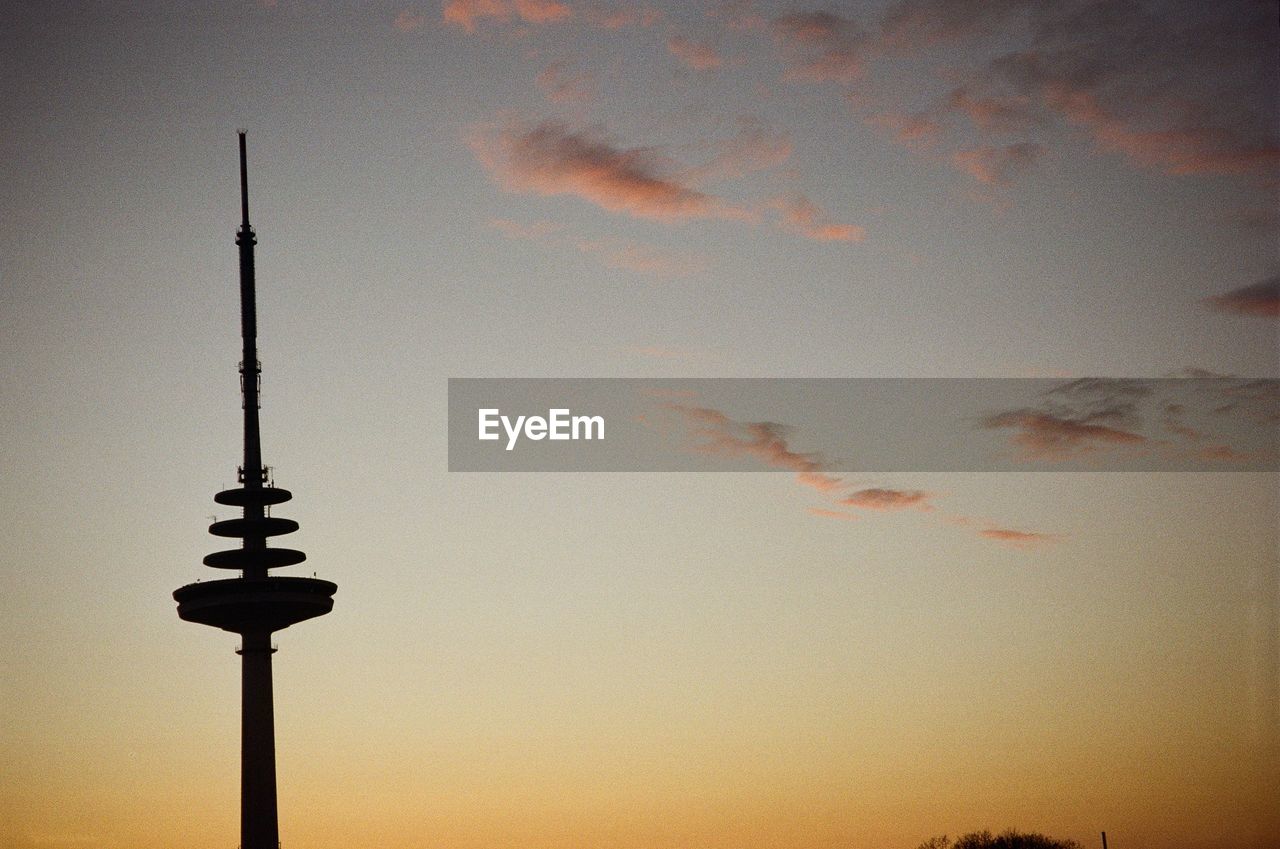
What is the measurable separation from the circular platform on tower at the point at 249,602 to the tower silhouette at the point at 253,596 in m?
0.10

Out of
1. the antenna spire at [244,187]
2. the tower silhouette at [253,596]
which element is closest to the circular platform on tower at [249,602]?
the tower silhouette at [253,596]

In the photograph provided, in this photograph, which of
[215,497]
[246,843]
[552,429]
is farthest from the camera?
[215,497]

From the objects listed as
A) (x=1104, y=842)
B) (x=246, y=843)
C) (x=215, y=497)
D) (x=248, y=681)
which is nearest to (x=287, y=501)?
(x=215, y=497)

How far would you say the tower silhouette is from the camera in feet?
→ 537

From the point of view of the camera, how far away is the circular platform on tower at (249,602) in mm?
166875

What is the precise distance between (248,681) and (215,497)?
20.7 m

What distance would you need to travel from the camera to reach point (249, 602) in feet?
546

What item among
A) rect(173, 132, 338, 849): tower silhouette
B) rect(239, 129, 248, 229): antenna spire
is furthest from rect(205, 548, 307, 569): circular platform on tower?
rect(239, 129, 248, 229): antenna spire

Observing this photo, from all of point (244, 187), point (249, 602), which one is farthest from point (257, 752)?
point (244, 187)

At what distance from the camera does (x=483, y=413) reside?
72.0 metres

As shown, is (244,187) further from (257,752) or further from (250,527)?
(257,752)

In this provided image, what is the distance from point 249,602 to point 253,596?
0.77 m

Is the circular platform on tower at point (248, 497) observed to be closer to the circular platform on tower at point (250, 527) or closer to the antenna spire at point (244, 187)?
the circular platform on tower at point (250, 527)

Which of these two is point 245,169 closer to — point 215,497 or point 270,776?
point 215,497
